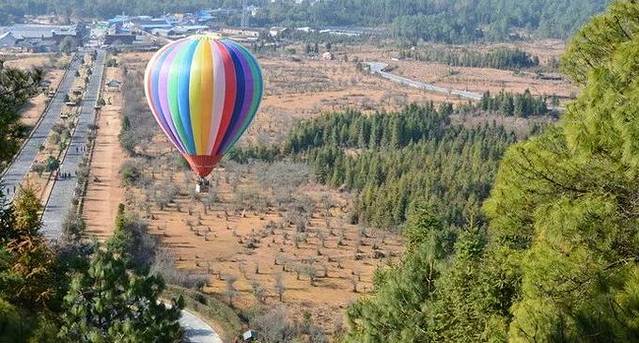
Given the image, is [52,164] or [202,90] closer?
[202,90]

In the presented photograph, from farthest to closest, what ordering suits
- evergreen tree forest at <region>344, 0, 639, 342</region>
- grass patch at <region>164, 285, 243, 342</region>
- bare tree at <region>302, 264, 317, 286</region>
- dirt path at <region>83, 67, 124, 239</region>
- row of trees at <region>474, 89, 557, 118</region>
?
row of trees at <region>474, 89, 557, 118</region>
dirt path at <region>83, 67, 124, 239</region>
bare tree at <region>302, 264, 317, 286</region>
grass patch at <region>164, 285, 243, 342</region>
evergreen tree forest at <region>344, 0, 639, 342</region>

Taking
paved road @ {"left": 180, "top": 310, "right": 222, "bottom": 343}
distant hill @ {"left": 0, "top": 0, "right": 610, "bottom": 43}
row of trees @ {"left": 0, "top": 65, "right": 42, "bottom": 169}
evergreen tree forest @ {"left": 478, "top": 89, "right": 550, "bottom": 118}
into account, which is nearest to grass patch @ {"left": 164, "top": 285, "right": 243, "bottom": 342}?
paved road @ {"left": 180, "top": 310, "right": 222, "bottom": 343}

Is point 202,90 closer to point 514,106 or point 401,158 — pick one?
point 401,158

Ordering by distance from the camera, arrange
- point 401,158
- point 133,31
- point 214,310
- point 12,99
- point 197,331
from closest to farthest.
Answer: point 12,99
point 197,331
point 214,310
point 401,158
point 133,31

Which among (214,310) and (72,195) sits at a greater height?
(214,310)

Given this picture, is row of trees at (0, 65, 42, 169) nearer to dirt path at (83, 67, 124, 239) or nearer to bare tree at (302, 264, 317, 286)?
bare tree at (302, 264, 317, 286)

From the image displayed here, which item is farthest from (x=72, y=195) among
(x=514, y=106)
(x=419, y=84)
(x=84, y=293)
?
(x=419, y=84)
